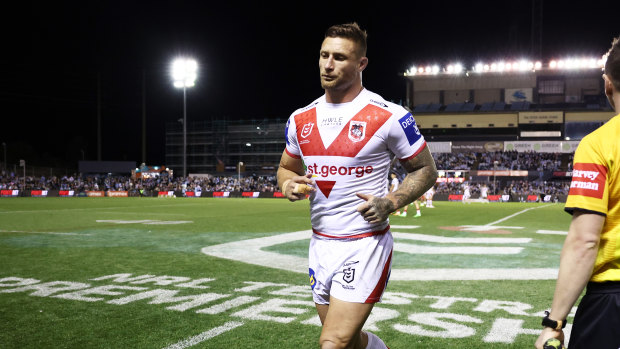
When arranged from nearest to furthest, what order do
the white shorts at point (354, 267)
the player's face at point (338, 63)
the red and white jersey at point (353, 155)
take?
the white shorts at point (354, 267) < the red and white jersey at point (353, 155) < the player's face at point (338, 63)

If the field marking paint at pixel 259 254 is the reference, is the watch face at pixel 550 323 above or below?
above

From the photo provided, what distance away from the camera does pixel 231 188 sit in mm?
62188

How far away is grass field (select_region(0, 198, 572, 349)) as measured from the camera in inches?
206

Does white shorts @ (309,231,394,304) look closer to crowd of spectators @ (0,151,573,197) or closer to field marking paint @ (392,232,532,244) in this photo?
field marking paint @ (392,232,532,244)

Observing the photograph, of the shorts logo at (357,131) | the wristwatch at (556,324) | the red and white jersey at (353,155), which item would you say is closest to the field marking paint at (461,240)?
the red and white jersey at (353,155)

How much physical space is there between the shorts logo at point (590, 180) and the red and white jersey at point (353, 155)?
1.38 m

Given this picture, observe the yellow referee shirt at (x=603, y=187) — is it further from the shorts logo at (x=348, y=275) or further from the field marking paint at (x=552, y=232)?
the field marking paint at (x=552, y=232)

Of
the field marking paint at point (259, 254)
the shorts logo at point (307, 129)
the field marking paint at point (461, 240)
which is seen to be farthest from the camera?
the field marking paint at point (461, 240)

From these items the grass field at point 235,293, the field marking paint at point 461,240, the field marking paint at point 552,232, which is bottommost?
the field marking paint at point 552,232

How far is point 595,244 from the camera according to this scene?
2.17 m

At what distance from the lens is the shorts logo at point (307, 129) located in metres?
3.67

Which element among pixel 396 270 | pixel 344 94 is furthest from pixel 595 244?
pixel 396 270

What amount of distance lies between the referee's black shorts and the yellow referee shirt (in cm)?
6

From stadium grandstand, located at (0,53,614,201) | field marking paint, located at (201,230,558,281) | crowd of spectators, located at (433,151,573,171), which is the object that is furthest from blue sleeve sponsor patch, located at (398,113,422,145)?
crowd of spectators, located at (433,151,573,171)
